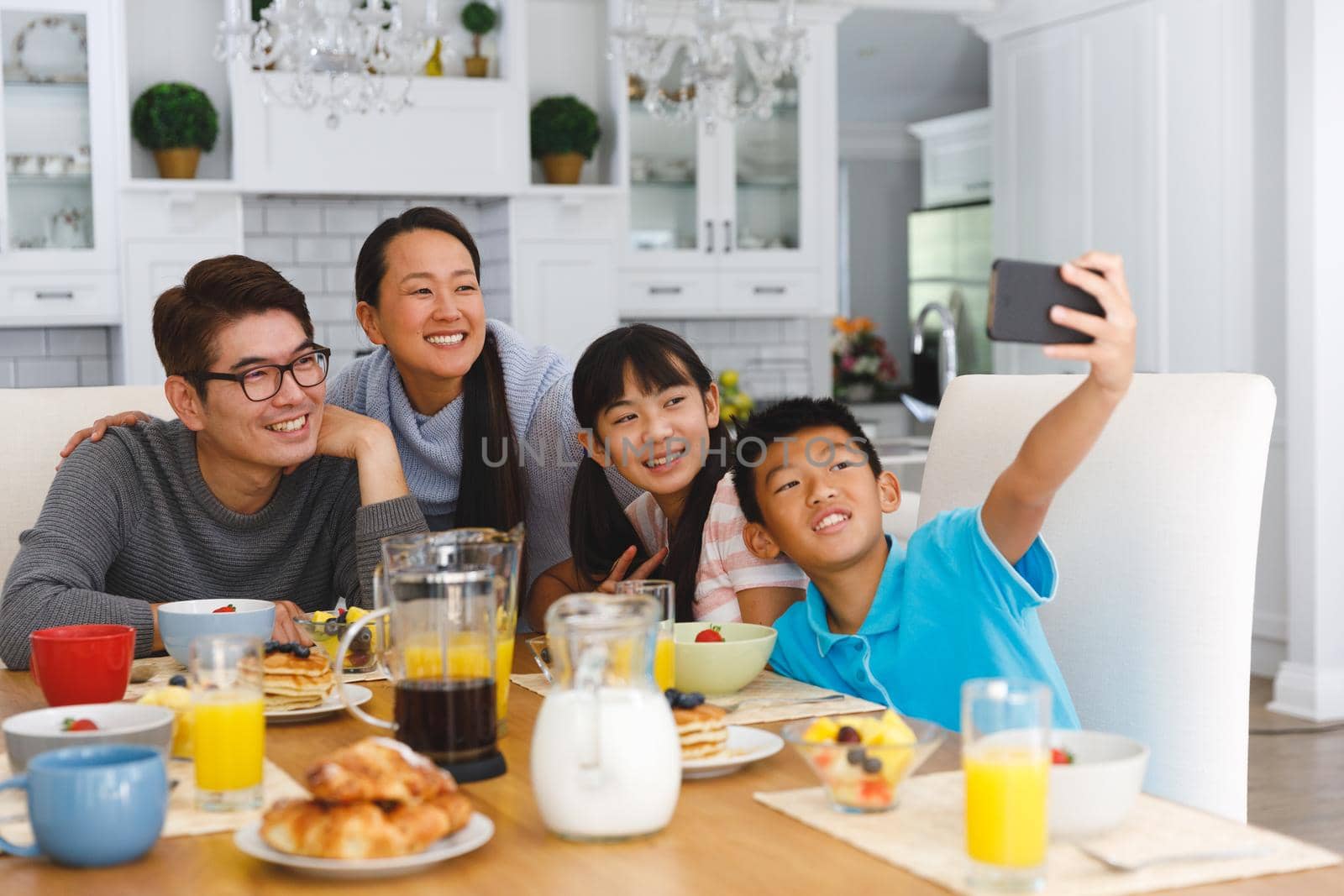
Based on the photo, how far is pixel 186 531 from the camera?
6.62 ft

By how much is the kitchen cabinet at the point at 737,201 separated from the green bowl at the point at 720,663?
12.2 ft

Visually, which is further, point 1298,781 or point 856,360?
point 856,360

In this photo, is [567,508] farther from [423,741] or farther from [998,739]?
[998,739]

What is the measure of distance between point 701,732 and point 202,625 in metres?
0.69

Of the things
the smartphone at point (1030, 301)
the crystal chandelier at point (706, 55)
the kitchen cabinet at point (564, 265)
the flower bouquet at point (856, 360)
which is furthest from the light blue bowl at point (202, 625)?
the flower bouquet at point (856, 360)

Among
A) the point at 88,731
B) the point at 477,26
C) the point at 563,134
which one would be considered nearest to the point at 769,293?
the point at 563,134

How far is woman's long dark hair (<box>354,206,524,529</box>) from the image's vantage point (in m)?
2.32

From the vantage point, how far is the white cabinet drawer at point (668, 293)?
5211 millimetres

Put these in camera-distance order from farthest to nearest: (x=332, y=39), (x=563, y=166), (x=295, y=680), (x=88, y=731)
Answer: (x=563, y=166) < (x=332, y=39) < (x=295, y=680) < (x=88, y=731)

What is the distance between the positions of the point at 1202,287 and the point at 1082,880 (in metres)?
4.18

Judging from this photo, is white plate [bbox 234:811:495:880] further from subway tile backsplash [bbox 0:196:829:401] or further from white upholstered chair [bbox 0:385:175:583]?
subway tile backsplash [bbox 0:196:829:401]

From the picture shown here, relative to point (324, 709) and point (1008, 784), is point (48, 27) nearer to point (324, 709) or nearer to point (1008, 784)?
point (324, 709)

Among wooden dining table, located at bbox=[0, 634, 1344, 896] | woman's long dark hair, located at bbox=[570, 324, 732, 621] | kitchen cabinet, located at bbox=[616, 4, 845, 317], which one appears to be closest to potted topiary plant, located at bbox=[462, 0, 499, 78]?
kitchen cabinet, located at bbox=[616, 4, 845, 317]

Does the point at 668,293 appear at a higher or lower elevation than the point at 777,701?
higher
